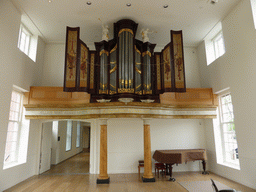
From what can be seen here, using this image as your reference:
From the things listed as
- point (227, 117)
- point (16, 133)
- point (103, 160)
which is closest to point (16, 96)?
point (16, 133)

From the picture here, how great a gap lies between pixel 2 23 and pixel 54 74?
3.56m

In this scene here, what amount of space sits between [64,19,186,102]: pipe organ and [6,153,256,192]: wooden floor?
3.05 m

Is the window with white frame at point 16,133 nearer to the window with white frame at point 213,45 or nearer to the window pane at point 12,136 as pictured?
the window pane at point 12,136

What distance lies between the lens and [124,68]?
271 inches

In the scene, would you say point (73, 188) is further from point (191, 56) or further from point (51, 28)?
point (191, 56)

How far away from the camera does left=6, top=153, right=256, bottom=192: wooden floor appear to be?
6.30 meters

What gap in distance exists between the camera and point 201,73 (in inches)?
386

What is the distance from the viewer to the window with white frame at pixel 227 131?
25.4 feet

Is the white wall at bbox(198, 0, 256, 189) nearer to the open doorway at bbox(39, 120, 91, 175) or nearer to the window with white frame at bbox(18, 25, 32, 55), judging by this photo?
the open doorway at bbox(39, 120, 91, 175)

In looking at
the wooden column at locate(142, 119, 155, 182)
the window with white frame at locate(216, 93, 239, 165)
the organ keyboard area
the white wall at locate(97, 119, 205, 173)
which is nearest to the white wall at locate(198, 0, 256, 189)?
the window with white frame at locate(216, 93, 239, 165)

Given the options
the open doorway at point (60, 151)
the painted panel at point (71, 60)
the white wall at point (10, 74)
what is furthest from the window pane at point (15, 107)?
the painted panel at point (71, 60)

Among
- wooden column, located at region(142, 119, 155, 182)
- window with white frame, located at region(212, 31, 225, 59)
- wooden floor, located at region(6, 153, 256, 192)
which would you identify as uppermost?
window with white frame, located at region(212, 31, 225, 59)

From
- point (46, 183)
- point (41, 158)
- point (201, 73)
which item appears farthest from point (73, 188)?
point (201, 73)

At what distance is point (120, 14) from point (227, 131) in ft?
21.9
